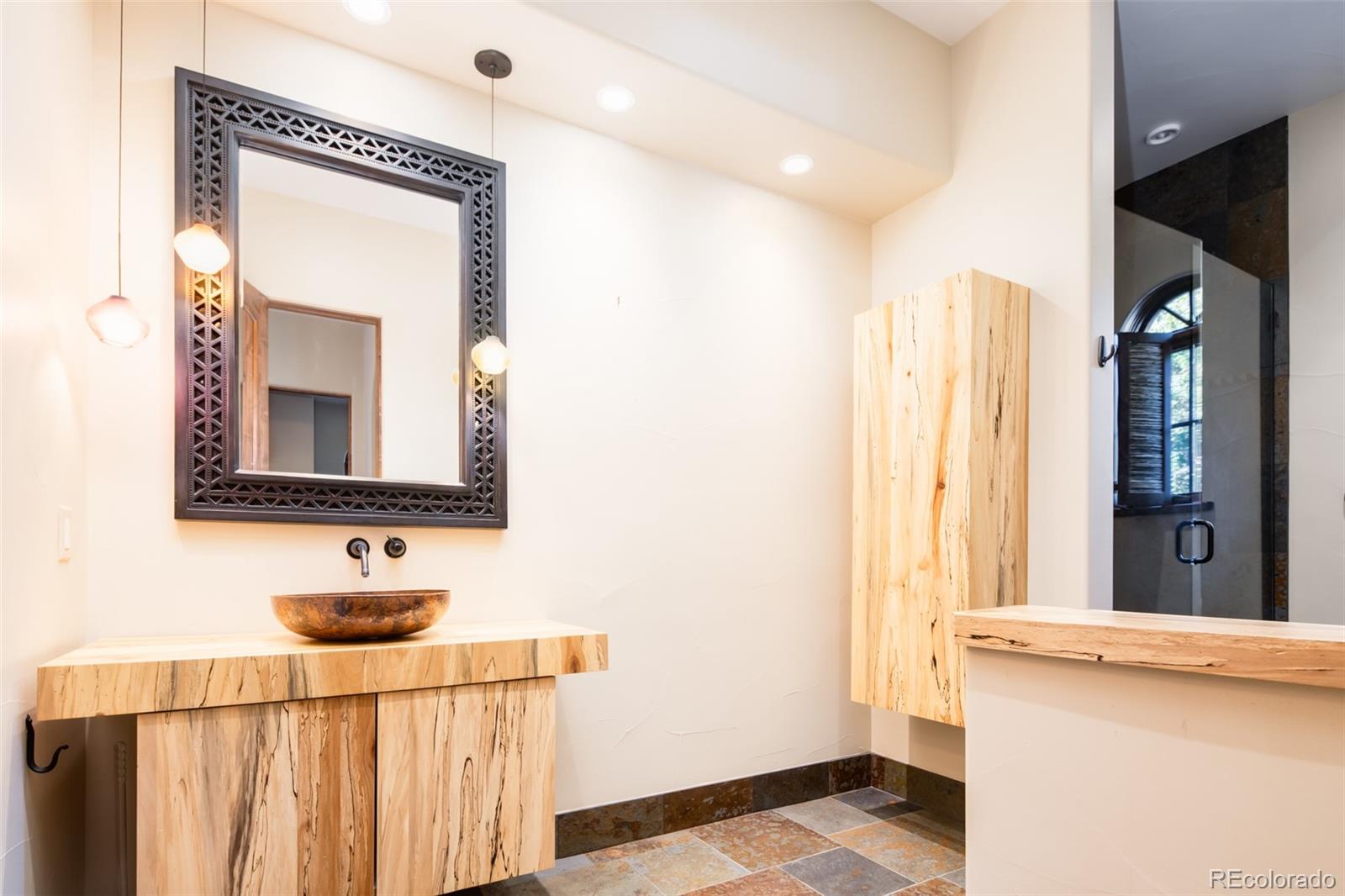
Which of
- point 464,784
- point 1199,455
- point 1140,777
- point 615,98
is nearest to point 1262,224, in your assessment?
point 1199,455

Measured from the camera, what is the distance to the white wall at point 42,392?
4.48 ft

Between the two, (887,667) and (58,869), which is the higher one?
(887,667)

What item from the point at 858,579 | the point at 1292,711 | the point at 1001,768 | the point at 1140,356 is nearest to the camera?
the point at 1292,711

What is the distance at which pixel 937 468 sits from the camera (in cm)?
252

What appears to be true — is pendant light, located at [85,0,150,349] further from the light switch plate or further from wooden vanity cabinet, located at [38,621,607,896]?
wooden vanity cabinet, located at [38,621,607,896]

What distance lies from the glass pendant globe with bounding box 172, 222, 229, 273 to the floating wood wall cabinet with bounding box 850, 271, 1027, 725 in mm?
2153

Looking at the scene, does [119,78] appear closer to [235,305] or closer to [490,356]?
[235,305]

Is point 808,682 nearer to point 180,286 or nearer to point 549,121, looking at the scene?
point 549,121

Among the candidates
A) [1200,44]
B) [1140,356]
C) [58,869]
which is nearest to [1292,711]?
[58,869]

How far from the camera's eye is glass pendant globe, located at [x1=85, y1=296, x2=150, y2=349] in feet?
5.60

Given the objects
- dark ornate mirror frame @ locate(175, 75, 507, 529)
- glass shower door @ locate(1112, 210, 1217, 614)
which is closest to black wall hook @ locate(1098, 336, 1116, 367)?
glass shower door @ locate(1112, 210, 1217, 614)

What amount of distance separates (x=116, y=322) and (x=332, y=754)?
3.71 feet

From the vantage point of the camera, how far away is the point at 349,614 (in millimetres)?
1767

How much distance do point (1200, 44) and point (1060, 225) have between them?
1.21 metres
